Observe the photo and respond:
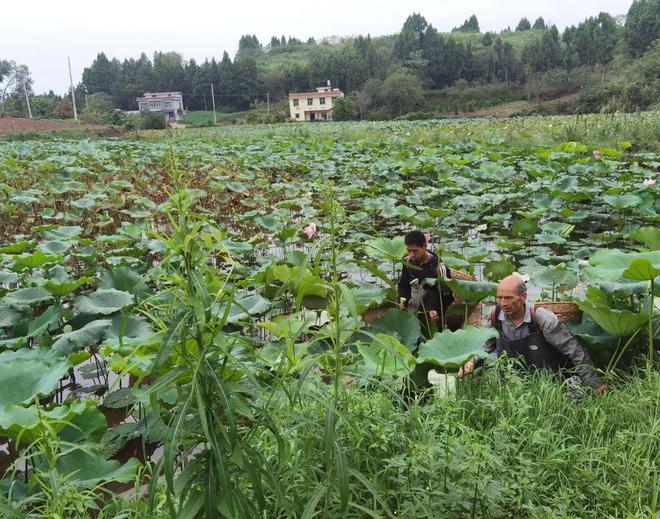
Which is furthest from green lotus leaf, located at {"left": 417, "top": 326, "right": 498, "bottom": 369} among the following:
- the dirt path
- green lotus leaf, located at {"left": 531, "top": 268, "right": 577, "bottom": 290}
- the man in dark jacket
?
the dirt path

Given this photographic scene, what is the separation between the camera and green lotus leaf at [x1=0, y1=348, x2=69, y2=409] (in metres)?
2.55

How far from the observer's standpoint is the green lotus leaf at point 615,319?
125 inches

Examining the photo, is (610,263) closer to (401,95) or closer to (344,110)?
(344,110)

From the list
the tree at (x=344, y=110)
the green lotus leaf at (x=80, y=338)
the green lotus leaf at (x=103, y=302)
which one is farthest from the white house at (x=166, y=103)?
the green lotus leaf at (x=80, y=338)

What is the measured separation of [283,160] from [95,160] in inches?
170

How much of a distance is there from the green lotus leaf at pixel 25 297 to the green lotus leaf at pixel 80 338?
64cm

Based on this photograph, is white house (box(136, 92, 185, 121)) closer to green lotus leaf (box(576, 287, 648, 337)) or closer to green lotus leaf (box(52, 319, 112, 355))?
green lotus leaf (box(52, 319, 112, 355))

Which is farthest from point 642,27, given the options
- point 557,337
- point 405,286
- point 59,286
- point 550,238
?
point 59,286

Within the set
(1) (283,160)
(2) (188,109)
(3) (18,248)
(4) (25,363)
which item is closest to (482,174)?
(1) (283,160)

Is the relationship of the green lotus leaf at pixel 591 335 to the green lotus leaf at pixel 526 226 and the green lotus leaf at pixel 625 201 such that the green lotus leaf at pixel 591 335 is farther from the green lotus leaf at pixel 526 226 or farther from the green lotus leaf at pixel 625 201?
the green lotus leaf at pixel 625 201

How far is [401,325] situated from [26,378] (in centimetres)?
215

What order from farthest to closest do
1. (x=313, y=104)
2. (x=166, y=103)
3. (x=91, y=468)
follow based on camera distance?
1. (x=166, y=103)
2. (x=313, y=104)
3. (x=91, y=468)

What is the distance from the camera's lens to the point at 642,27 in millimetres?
59656

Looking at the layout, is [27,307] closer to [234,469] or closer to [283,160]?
[234,469]
